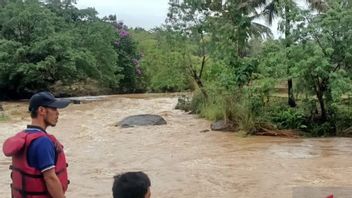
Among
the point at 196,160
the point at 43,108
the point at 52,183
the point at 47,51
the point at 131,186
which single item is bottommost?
the point at 196,160

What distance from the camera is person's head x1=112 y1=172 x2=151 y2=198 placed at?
277 centimetres

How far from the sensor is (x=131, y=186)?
2773 millimetres

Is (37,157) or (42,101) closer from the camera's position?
(37,157)

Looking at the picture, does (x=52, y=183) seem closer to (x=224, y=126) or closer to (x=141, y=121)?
(x=224, y=126)

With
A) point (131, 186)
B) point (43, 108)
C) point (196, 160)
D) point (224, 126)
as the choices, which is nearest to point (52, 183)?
point (43, 108)

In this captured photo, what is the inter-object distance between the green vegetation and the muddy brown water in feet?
4.50

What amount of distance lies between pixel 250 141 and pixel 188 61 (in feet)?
33.0

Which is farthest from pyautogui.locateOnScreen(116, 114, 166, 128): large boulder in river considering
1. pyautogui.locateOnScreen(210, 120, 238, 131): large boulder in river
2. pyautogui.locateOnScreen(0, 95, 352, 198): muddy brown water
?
pyautogui.locateOnScreen(210, 120, 238, 131): large boulder in river

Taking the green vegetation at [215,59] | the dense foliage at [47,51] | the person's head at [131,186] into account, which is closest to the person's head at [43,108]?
the person's head at [131,186]

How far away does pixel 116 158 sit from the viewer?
41.9ft

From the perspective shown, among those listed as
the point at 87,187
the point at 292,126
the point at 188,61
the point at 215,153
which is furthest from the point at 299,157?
the point at 188,61

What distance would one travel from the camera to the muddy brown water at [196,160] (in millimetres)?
9344

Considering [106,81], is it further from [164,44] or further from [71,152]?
[71,152]

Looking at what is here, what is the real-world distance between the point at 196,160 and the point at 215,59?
32.0 feet
